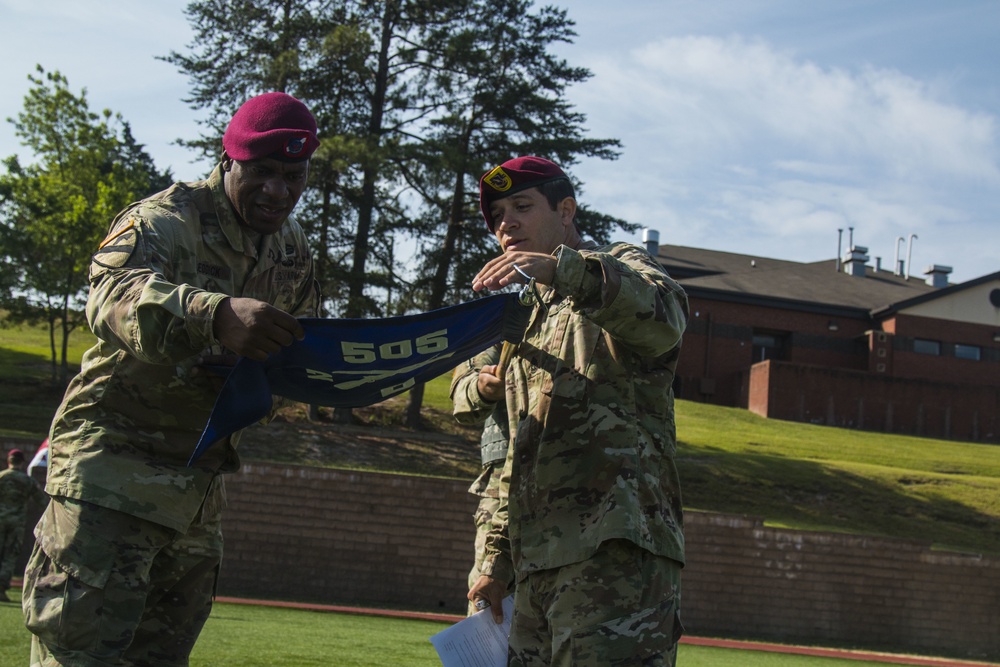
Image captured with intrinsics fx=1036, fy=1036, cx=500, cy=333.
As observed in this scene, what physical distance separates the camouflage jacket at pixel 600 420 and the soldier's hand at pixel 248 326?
2.56ft

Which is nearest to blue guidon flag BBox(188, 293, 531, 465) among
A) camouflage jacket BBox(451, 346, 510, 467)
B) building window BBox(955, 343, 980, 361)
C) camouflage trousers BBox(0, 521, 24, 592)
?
camouflage jacket BBox(451, 346, 510, 467)

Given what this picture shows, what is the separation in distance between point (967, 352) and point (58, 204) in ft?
125

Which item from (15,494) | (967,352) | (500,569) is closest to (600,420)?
(500,569)

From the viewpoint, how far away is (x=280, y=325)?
9.17ft

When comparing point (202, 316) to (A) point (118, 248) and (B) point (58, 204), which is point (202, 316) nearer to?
(A) point (118, 248)

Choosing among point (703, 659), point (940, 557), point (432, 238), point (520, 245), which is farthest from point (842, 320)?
point (520, 245)

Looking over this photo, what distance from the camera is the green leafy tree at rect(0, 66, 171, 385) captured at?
24.8 metres

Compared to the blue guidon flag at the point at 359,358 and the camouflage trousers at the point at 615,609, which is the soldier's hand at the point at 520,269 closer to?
the blue guidon flag at the point at 359,358

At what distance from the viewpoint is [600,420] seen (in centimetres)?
315

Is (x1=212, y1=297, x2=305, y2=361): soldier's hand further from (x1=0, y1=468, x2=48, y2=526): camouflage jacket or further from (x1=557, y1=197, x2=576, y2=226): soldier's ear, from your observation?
(x1=0, y1=468, x2=48, y2=526): camouflage jacket

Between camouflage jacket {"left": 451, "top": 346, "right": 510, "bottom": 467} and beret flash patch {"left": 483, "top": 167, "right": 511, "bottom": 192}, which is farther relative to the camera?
camouflage jacket {"left": 451, "top": 346, "right": 510, "bottom": 467}

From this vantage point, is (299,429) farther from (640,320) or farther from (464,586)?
Answer: (640,320)

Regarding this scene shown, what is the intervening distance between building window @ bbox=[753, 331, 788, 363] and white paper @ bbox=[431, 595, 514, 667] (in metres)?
43.6

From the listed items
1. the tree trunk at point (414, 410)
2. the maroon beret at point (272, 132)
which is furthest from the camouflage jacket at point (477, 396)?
the tree trunk at point (414, 410)
